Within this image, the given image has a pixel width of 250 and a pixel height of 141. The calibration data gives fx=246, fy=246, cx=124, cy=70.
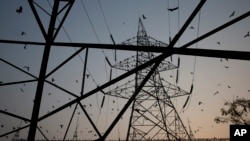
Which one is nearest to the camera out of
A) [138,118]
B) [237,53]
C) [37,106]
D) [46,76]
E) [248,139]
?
[237,53]

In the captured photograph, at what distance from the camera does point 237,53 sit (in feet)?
11.0

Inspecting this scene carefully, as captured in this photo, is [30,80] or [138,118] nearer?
[30,80]

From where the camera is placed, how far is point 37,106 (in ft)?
20.4

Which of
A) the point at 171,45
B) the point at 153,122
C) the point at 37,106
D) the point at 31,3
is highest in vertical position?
the point at 31,3

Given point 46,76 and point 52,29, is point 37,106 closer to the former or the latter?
point 46,76

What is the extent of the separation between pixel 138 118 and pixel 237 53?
12.6 meters

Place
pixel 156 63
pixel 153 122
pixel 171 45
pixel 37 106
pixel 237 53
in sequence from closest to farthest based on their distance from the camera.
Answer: pixel 237 53
pixel 171 45
pixel 156 63
pixel 37 106
pixel 153 122

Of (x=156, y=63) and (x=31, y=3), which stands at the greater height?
(x=31, y=3)

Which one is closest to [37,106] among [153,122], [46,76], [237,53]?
[46,76]

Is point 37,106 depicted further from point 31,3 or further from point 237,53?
point 237,53

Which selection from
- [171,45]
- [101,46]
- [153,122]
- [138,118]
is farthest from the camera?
[138,118]

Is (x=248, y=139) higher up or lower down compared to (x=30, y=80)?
lower down

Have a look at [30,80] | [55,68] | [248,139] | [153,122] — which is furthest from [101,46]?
[153,122]

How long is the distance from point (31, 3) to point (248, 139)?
6.50 m
